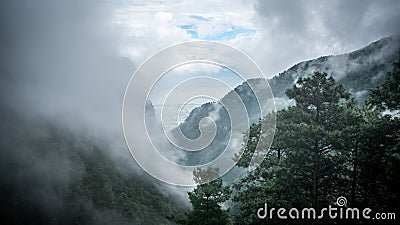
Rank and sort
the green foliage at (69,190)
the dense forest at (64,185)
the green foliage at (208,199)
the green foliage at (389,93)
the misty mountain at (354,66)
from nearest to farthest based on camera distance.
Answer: the green foliage at (389,93), the green foliage at (208,199), the green foliage at (69,190), the dense forest at (64,185), the misty mountain at (354,66)

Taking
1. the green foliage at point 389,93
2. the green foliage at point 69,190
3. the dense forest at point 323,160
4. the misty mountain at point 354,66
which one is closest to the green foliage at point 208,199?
the dense forest at point 323,160

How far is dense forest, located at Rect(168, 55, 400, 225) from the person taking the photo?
586 inches

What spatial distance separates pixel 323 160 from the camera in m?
15.8

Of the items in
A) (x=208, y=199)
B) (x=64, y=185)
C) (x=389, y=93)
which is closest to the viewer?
(x=389, y=93)

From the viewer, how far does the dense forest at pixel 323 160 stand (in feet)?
48.8

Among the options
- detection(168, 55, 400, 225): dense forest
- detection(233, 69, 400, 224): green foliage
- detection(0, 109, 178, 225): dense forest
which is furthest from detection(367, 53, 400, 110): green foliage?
detection(0, 109, 178, 225): dense forest

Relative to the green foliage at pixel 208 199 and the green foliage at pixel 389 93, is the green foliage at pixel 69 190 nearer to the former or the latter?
the green foliage at pixel 208 199

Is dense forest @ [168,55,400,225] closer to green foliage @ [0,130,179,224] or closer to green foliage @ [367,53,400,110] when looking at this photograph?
green foliage @ [367,53,400,110]

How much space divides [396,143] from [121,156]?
117 m

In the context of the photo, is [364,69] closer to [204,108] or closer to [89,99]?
[204,108]

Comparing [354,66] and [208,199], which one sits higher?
[354,66]

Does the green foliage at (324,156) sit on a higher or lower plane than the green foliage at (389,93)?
lower

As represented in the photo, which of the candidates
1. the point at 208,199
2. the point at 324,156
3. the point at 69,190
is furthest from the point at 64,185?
the point at 324,156

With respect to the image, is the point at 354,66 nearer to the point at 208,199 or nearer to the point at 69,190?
the point at 69,190
